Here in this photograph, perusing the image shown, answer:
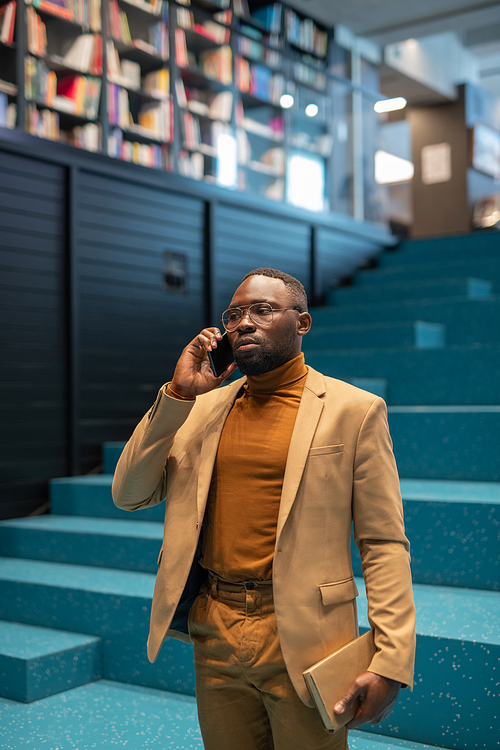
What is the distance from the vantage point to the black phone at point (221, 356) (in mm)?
1368

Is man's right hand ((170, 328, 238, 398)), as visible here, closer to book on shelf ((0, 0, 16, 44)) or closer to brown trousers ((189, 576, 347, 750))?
brown trousers ((189, 576, 347, 750))

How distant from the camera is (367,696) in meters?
1.19

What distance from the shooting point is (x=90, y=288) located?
3879mm

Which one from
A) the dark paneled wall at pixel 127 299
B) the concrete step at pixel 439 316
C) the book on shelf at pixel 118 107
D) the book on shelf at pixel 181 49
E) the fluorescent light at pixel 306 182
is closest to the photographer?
the dark paneled wall at pixel 127 299

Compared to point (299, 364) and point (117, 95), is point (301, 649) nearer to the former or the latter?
point (299, 364)

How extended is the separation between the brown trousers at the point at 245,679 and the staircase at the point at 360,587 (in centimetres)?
70

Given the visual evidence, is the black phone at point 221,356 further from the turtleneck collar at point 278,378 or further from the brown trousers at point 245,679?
the brown trousers at point 245,679

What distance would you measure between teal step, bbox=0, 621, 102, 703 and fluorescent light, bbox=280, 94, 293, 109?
3.99m

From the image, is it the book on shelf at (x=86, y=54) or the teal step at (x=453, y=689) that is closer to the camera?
the teal step at (x=453, y=689)

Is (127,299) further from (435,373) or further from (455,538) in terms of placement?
(455,538)

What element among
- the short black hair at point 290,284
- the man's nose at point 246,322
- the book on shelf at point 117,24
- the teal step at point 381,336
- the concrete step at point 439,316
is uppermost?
the book on shelf at point 117,24

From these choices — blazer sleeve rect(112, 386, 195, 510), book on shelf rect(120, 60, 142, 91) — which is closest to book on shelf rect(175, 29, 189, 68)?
book on shelf rect(120, 60, 142, 91)

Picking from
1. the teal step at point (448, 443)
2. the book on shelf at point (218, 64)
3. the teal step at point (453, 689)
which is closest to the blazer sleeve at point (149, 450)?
the teal step at point (453, 689)

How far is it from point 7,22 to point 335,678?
362cm
